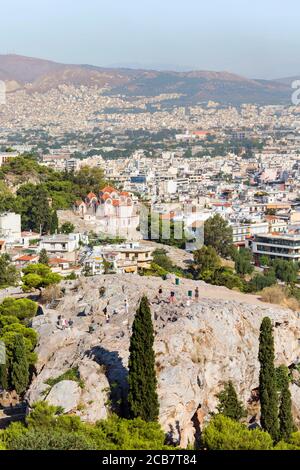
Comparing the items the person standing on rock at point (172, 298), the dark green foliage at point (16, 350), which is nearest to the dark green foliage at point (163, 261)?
the person standing on rock at point (172, 298)

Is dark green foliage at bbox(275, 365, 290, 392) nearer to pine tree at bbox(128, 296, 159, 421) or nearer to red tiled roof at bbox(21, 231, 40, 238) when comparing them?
pine tree at bbox(128, 296, 159, 421)

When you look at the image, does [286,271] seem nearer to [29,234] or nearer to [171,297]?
[29,234]

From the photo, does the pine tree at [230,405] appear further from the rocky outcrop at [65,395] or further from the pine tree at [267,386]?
the rocky outcrop at [65,395]

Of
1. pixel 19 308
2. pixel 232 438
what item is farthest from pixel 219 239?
pixel 232 438

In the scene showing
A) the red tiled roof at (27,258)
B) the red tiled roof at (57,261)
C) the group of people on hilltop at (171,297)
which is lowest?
the red tiled roof at (27,258)
